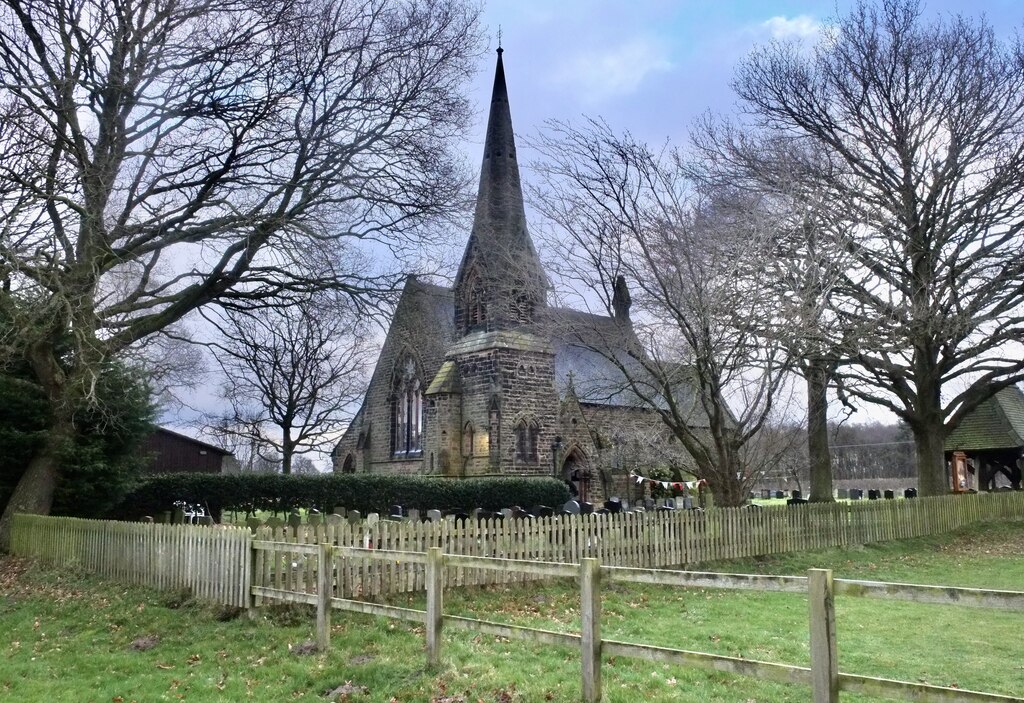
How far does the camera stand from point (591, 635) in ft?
19.2

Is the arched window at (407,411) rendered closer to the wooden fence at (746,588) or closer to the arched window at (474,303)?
the arched window at (474,303)

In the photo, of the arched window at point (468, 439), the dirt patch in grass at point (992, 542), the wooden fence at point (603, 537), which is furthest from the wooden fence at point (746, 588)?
the arched window at point (468, 439)

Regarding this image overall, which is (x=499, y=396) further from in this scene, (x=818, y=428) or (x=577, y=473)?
(x=818, y=428)

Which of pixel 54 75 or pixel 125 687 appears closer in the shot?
pixel 125 687

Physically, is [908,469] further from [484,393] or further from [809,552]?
[809,552]

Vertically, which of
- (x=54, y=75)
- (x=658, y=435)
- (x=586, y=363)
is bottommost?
(x=658, y=435)

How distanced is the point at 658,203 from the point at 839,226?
4.40 meters

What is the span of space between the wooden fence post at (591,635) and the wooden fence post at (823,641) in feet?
5.26

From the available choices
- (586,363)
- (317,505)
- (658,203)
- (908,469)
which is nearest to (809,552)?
(658,203)

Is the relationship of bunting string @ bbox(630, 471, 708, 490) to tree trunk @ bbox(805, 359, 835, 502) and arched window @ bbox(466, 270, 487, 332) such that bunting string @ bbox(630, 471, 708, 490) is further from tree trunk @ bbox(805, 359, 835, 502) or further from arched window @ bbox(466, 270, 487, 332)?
tree trunk @ bbox(805, 359, 835, 502)

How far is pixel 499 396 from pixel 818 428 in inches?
496

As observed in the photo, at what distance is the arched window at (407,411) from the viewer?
122 feet

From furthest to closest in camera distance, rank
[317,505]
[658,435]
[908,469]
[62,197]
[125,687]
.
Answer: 1. [908,469]
2. [658,435]
3. [317,505]
4. [62,197]
5. [125,687]

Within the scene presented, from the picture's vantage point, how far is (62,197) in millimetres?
14578
